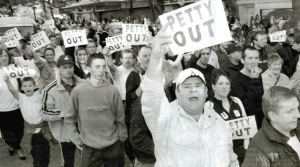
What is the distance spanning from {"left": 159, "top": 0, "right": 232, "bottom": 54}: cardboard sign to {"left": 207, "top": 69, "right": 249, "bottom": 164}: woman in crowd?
1.15 feet

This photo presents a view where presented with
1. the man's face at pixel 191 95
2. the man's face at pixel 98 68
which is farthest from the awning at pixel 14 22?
the man's face at pixel 191 95

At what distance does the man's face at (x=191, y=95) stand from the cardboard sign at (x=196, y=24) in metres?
0.41

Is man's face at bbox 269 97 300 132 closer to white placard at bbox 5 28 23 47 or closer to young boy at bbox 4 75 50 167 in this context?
young boy at bbox 4 75 50 167

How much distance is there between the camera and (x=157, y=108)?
1.19 metres

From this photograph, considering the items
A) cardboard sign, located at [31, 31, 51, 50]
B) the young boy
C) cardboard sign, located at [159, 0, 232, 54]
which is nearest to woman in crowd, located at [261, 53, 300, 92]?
cardboard sign, located at [159, 0, 232, 54]

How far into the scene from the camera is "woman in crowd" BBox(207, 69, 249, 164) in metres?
1.84

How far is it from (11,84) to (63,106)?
0.68m

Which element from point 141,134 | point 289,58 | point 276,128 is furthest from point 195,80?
point 289,58

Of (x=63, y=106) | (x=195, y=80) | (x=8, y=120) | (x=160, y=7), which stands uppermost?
(x=160, y=7)

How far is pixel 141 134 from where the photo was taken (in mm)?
1794

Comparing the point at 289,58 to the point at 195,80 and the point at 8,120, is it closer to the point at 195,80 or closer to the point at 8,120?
the point at 195,80

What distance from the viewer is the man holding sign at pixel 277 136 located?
1.26 m

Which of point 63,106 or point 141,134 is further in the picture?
point 63,106

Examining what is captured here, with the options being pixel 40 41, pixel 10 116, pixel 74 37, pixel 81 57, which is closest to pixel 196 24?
pixel 81 57
